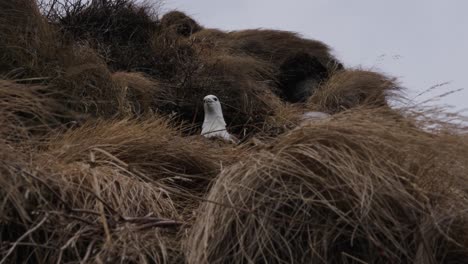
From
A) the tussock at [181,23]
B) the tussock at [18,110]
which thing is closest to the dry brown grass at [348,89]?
the tussock at [181,23]

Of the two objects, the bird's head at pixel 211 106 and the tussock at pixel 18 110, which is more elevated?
the tussock at pixel 18 110

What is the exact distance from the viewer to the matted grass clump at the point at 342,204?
2088mm

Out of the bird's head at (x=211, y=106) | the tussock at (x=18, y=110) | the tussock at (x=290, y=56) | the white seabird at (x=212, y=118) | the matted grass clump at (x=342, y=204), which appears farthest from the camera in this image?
the tussock at (x=290, y=56)

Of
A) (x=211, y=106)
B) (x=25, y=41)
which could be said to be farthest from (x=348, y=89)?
(x=25, y=41)

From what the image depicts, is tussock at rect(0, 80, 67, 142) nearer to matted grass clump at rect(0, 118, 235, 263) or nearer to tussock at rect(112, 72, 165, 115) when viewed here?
matted grass clump at rect(0, 118, 235, 263)

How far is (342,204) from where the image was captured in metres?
2.13

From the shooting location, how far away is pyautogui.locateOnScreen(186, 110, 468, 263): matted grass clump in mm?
2088

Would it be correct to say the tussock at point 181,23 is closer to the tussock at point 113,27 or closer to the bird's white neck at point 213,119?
the tussock at point 113,27

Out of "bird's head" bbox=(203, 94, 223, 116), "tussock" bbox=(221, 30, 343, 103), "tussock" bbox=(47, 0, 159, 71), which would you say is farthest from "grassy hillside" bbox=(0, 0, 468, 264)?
"tussock" bbox=(221, 30, 343, 103)

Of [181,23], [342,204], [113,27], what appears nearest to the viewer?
[342,204]

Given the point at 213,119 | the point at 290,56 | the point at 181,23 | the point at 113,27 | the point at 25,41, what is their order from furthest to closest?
the point at 181,23 < the point at 290,56 < the point at 113,27 < the point at 213,119 < the point at 25,41

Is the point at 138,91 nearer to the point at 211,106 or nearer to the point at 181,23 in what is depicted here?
the point at 211,106

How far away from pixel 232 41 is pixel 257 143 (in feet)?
11.3

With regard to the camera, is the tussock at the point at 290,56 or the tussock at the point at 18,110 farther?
the tussock at the point at 290,56
